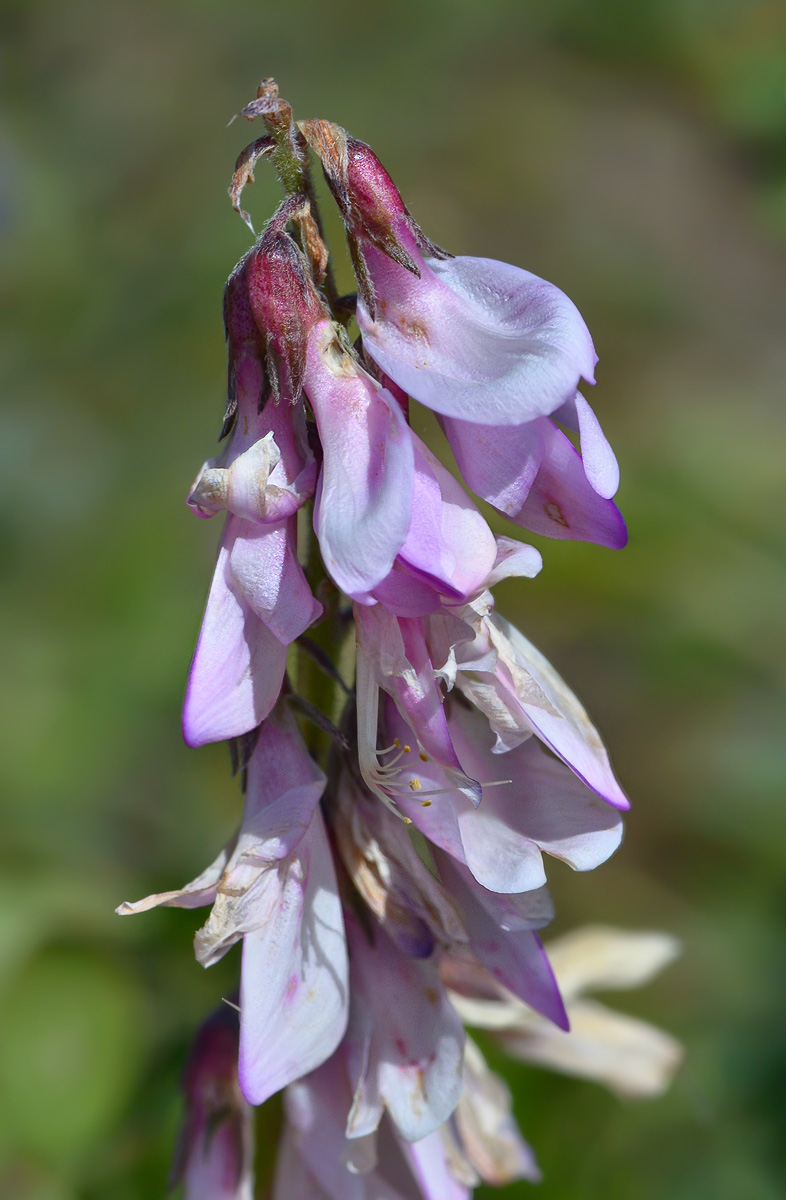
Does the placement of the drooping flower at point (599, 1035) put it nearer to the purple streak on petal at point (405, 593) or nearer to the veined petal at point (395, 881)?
the veined petal at point (395, 881)

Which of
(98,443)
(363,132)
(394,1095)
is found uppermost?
(363,132)

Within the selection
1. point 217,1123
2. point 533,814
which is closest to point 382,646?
point 533,814

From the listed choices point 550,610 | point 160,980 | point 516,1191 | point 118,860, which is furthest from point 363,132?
point 516,1191

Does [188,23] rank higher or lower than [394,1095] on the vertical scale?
higher

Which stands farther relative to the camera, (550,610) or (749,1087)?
(550,610)

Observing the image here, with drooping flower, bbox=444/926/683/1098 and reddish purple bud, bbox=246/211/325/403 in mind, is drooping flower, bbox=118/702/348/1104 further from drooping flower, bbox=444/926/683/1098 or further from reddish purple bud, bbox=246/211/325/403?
drooping flower, bbox=444/926/683/1098

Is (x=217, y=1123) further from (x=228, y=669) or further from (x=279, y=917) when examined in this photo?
(x=228, y=669)

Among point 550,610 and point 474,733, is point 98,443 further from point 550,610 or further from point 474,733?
point 474,733

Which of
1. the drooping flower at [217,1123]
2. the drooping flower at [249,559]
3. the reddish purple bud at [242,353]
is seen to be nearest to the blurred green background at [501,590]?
the drooping flower at [217,1123]
